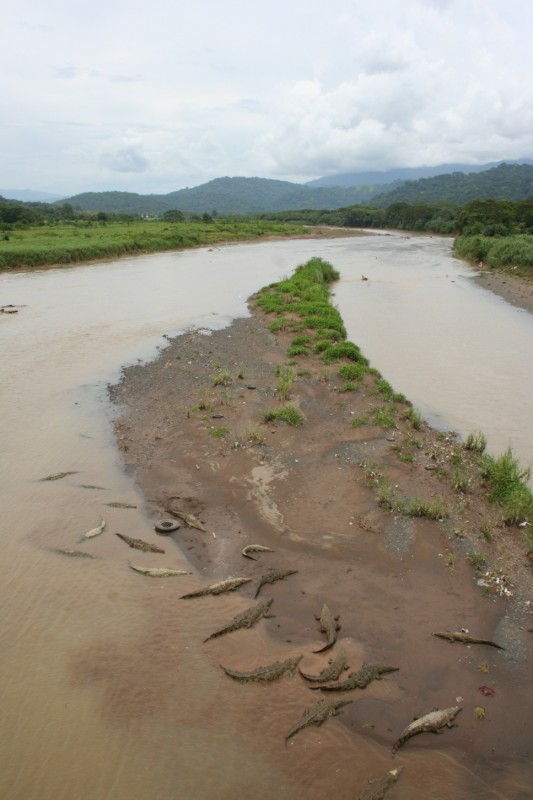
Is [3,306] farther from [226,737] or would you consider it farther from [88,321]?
[226,737]

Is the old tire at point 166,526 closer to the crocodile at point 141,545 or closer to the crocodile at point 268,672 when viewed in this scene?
the crocodile at point 141,545

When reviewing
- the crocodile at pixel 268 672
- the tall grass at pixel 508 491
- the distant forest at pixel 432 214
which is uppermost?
the distant forest at pixel 432 214

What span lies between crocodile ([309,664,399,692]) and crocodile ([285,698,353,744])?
14 cm

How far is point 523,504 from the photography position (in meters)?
9.03

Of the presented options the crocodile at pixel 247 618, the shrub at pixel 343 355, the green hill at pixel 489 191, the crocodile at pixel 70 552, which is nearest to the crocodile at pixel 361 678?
the crocodile at pixel 247 618

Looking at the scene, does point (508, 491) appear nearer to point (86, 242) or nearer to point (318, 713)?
point (318, 713)

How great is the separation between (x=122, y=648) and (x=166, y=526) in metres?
2.64

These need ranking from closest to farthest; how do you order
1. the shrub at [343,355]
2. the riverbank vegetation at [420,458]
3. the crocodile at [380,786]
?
the crocodile at [380,786] < the riverbank vegetation at [420,458] < the shrub at [343,355]

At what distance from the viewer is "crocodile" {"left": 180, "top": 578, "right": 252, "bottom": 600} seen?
786cm

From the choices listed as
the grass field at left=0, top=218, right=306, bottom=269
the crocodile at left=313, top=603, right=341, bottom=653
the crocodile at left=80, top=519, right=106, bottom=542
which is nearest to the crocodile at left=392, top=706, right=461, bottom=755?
the crocodile at left=313, top=603, right=341, bottom=653

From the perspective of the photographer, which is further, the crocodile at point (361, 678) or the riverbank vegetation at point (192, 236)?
the riverbank vegetation at point (192, 236)

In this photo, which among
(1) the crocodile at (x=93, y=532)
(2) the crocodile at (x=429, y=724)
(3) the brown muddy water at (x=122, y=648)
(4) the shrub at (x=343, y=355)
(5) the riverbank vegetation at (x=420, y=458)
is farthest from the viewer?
(4) the shrub at (x=343, y=355)

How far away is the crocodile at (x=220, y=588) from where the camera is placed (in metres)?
7.86

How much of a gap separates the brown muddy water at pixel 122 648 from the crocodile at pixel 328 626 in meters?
0.63
